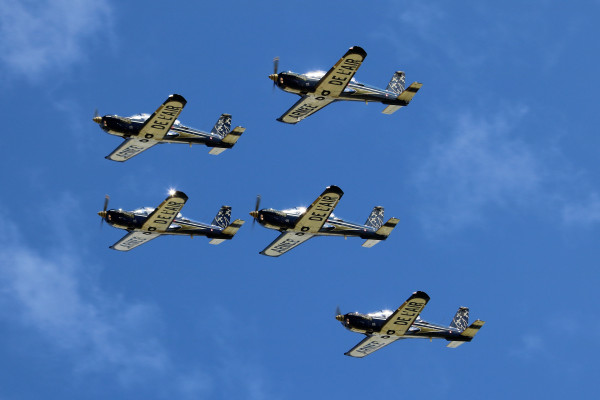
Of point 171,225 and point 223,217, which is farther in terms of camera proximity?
point 223,217

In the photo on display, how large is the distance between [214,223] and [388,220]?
1201cm

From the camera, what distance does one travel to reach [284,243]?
10681cm

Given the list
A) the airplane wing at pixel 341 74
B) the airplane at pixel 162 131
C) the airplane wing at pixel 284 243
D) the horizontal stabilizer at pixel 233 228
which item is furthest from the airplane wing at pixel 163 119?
the airplane wing at pixel 284 243

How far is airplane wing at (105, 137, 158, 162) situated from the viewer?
107 m

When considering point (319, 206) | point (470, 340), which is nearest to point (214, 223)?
point (319, 206)

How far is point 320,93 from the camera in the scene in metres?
106

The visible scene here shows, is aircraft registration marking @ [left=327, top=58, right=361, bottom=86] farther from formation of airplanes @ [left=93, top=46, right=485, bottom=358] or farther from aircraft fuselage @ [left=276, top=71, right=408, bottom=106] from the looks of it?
aircraft fuselage @ [left=276, top=71, right=408, bottom=106]

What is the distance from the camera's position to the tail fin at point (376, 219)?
358 ft

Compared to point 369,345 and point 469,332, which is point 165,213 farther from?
point 469,332

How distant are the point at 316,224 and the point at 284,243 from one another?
3910mm

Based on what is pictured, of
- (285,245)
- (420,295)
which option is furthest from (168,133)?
(420,295)

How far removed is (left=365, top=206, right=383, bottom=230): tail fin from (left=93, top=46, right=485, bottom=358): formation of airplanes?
7 cm

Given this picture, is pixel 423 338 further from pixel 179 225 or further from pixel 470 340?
pixel 179 225

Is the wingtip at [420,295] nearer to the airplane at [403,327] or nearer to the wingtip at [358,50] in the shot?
the airplane at [403,327]
